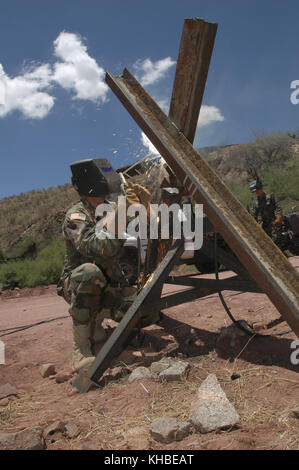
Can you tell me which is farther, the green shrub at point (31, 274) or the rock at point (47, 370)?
the green shrub at point (31, 274)

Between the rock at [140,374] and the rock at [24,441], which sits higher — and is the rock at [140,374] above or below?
below

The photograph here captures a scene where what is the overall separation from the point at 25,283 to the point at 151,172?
9.01 metres

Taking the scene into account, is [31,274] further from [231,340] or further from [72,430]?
[72,430]

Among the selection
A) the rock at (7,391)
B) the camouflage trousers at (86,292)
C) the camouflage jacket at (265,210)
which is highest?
the camouflage jacket at (265,210)


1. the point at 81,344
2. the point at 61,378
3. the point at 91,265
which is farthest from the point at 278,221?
the point at 61,378

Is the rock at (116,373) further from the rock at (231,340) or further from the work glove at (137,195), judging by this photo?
the work glove at (137,195)

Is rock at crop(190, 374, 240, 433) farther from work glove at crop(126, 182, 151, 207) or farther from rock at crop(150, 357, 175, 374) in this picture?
work glove at crop(126, 182, 151, 207)

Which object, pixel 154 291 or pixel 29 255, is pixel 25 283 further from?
pixel 29 255

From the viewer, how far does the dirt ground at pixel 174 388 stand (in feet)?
5.18

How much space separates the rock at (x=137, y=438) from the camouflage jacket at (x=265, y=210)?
864 cm

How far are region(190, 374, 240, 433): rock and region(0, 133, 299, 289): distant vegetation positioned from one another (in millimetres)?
9634

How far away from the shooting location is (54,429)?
174 centimetres

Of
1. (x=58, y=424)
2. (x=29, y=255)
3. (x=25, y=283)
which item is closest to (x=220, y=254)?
(x=58, y=424)

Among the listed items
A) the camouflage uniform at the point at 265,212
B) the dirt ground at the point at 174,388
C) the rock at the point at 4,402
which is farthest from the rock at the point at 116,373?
the camouflage uniform at the point at 265,212
